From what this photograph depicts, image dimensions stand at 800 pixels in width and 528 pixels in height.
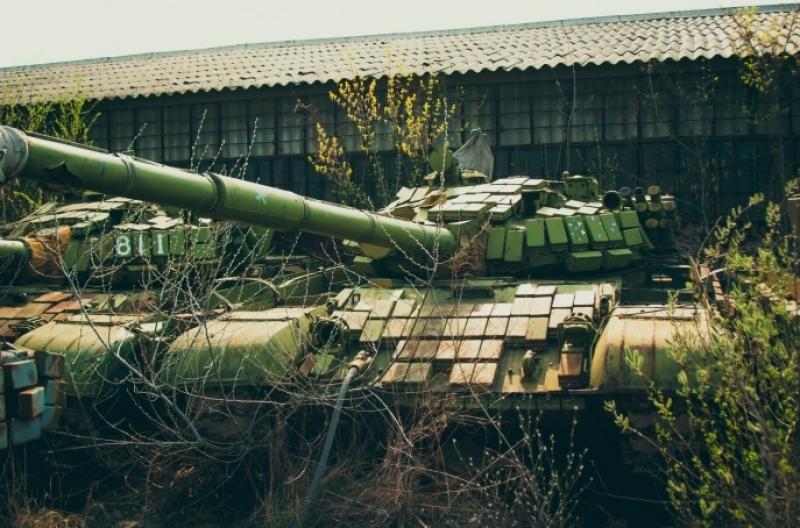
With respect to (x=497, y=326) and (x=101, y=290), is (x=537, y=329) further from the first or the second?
(x=101, y=290)

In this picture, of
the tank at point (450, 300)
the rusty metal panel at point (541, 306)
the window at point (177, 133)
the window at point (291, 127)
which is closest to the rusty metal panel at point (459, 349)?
the tank at point (450, 300)

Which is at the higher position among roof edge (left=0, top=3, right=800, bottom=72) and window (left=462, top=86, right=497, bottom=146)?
roof edge (left=0, top=3, right=800, bottom=72)

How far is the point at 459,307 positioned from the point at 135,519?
11.8ft

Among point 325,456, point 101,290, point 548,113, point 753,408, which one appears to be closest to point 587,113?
point 548,113

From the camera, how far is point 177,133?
75.0ft

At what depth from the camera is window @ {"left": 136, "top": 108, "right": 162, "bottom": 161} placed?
23.0 m

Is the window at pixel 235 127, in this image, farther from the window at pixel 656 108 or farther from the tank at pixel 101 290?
the window at pixel 656 108

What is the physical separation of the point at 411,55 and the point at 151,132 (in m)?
5.11

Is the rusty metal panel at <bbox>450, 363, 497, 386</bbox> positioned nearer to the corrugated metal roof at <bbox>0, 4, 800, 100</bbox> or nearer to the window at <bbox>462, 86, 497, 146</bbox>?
the corrugated metal roof at <bbox>0, 4, 800, 100</bbox>

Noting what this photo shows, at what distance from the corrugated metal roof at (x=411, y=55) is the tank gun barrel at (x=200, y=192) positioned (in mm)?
8433

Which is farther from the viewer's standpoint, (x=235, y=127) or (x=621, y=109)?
(x=235, y=127)

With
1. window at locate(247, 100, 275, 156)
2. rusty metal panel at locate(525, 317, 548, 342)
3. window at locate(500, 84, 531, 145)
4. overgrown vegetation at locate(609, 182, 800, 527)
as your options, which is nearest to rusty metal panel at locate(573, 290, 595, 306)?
rusty metal panel at locate(525, 317, 548, 342)

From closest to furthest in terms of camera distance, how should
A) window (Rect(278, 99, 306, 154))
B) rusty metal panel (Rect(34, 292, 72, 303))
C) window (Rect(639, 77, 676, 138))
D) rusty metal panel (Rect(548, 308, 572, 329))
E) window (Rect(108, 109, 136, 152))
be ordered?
rusty metal panel (Rect(548, 308, 572, 329)), rusty metal panel (Rect(34, 292, 72, 303)), window (Rect(639, 77, 676, 138)), window (Rect(278, 99, 306, 154)), window (Rect(108, 109, 136, 152))

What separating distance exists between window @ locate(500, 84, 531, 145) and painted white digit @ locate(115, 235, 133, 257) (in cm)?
784
